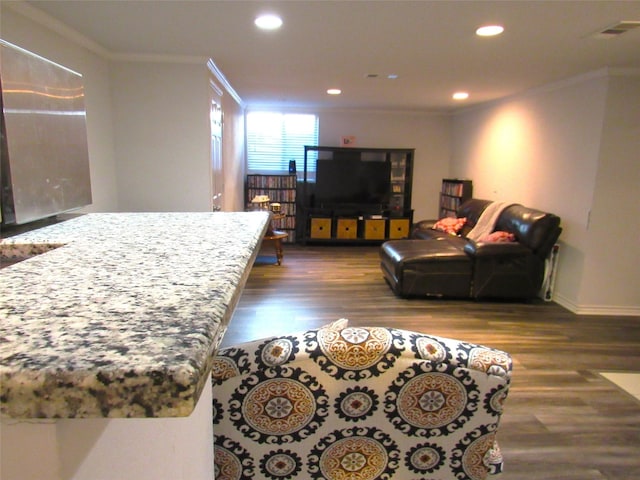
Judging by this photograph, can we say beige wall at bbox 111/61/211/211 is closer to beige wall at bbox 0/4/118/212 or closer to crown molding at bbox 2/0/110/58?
beige wall at bbox 0/4/118/212

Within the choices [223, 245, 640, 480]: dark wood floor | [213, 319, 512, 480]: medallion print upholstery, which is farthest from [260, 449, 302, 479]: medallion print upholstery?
[223, 245, 640, 480]: dark wood floor

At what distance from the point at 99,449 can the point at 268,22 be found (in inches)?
95.0

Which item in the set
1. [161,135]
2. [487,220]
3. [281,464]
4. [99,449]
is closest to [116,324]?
[99,449]

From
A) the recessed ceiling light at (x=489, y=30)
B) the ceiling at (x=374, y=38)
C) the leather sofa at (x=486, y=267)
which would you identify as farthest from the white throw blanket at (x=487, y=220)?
the recessed ceiling light at (x=489, y=30)

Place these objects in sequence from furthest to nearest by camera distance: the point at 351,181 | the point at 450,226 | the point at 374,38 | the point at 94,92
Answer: the point at 351,181 → the point at 450,226 → the point at 94,92 → the point at 374,38

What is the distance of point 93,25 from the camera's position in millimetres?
2459

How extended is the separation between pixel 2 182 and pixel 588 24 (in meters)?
3.01

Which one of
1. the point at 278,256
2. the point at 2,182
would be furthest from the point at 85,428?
the point at 278,256

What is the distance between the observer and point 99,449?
0.48 m

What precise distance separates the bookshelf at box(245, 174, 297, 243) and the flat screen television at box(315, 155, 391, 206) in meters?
0.42

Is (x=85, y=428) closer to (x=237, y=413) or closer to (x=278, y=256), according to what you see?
(x=237, y=413)

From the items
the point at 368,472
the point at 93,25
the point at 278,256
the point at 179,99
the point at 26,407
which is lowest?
the point at 278,256

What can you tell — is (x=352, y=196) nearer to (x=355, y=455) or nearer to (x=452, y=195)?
(x=452, y=195)

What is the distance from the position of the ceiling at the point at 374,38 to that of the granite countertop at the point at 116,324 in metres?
1.83
